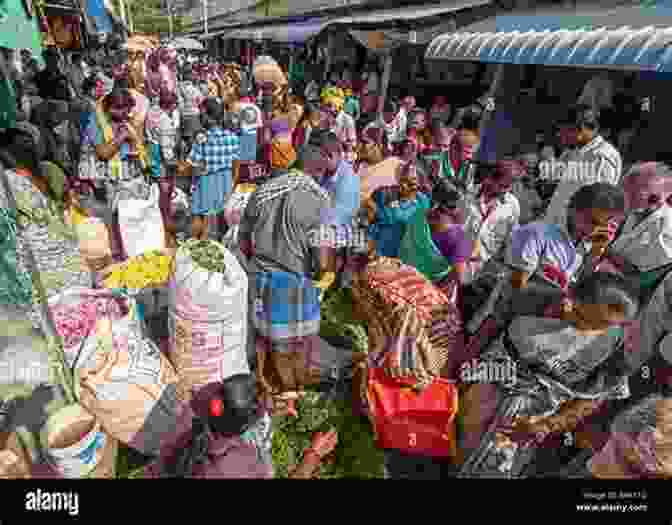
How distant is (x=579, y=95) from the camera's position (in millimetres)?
7184

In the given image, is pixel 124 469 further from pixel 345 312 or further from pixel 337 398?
pixel 345 312

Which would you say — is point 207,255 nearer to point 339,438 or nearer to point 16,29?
point 339,438

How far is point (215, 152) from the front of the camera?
138 inches

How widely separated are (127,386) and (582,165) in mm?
3366

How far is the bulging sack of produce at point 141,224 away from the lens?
2934 millimetres

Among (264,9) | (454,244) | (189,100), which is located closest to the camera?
(454,244)

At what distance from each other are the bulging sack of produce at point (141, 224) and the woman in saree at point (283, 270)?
3.30 feet

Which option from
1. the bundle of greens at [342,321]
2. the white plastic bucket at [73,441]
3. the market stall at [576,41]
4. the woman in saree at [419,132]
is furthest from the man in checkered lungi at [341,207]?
the market stall at [576,41]

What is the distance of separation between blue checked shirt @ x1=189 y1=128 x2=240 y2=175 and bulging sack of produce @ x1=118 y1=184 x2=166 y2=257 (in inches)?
20.2

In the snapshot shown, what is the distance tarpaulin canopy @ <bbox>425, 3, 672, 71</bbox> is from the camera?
3.98m

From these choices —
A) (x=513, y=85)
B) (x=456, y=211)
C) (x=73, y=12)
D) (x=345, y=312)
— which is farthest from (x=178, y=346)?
(x=73, y=12)

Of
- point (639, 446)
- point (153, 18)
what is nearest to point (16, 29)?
point (639, 446)

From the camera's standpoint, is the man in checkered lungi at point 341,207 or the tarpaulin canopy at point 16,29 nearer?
the man in checkered lungi at point 341,207

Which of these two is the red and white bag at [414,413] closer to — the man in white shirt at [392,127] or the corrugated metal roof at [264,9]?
the man in white shirt at [392,127]
